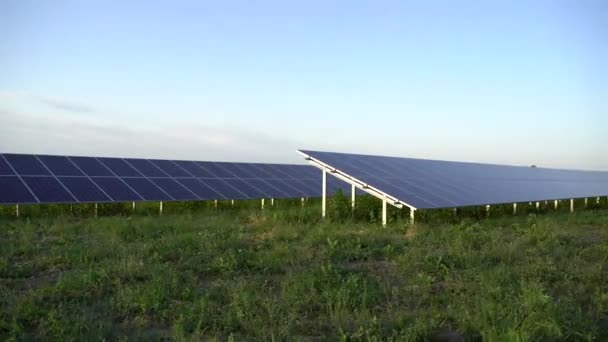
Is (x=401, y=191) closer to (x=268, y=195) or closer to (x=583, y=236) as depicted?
(x=583, y=236)


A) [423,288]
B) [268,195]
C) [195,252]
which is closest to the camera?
[423,288]

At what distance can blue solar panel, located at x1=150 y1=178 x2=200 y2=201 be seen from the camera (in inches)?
686

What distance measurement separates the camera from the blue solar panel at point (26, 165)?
55.2 ft

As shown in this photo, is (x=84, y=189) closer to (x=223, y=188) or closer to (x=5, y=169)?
(x=5, y=169)

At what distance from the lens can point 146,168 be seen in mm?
20625

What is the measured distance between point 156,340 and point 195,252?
3.79m

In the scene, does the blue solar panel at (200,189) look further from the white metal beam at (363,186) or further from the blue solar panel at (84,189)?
the white metal beam at (363,186)

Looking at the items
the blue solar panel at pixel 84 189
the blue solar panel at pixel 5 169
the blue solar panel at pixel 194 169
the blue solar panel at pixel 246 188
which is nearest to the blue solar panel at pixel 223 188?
the blue solar panel at pixel 246 188

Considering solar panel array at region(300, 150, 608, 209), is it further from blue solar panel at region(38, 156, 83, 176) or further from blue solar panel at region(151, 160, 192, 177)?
blue solar panel at region(38, 156, 83, 176)

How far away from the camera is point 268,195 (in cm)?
2005

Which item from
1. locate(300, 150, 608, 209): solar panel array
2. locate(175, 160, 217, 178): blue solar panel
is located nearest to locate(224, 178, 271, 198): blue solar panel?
locate(175, 160, 217, 178): blue solar panel

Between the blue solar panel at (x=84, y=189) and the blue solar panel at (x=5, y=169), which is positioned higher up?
the blue solar panel at (x=5, y=169)

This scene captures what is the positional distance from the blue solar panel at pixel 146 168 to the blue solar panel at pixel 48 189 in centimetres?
383

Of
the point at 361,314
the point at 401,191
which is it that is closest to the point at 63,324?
the point at 361,314
